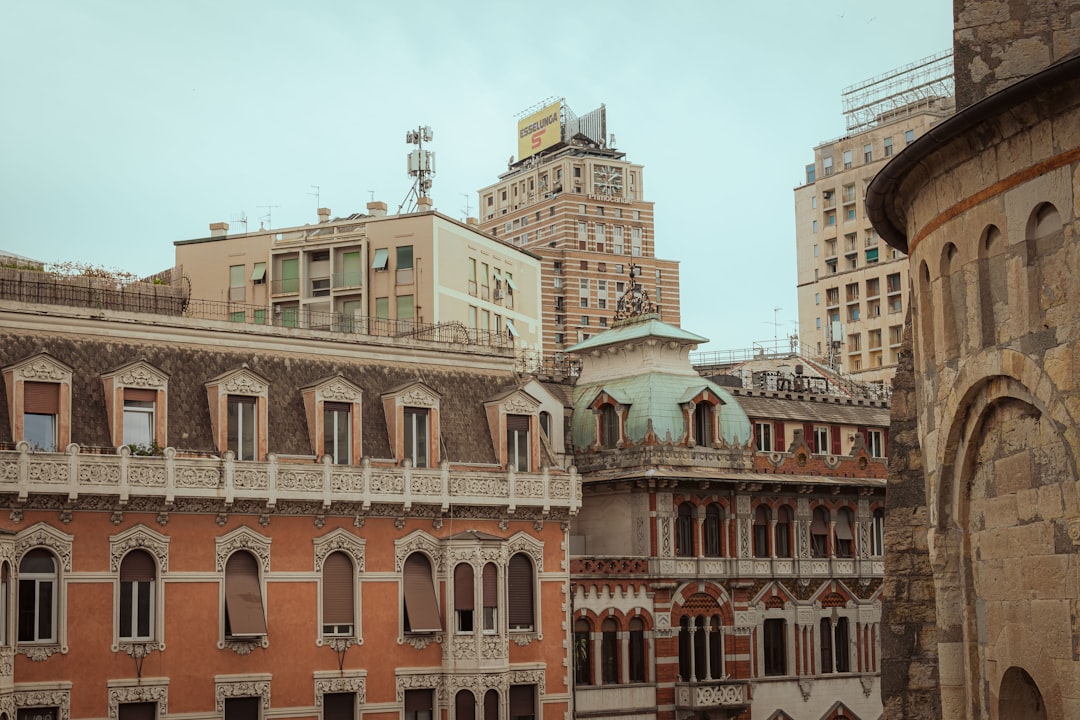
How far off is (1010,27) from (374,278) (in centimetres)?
6524

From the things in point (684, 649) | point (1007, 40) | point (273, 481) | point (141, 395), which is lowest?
point (684, 649)

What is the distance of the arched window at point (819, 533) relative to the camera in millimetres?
58750

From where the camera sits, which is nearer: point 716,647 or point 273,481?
point 273,481

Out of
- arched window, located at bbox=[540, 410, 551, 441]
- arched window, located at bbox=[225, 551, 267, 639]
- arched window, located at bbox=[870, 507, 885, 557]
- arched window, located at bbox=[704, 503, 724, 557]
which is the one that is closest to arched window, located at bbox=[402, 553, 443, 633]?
arched window, located at bbox=[225, 551, 267, 639]

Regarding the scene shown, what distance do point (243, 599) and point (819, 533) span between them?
23.2 m

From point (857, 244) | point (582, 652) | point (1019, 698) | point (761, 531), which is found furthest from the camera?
point (857, 244)

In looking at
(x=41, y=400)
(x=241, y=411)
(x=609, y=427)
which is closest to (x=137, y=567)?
(x=41, y=400)

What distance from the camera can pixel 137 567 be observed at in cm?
4178

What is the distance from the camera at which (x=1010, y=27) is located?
19422 millimetres

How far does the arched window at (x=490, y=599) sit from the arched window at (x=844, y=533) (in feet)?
54.6

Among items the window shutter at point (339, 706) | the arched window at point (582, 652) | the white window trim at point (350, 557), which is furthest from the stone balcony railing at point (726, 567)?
the window shutter at point (339, 706)

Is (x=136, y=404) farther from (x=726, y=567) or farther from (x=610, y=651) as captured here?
(x=726, y=567)

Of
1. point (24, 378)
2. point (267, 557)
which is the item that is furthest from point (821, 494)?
point (24, 378)

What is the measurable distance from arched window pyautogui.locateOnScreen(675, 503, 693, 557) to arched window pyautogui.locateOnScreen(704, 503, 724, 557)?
612mm
